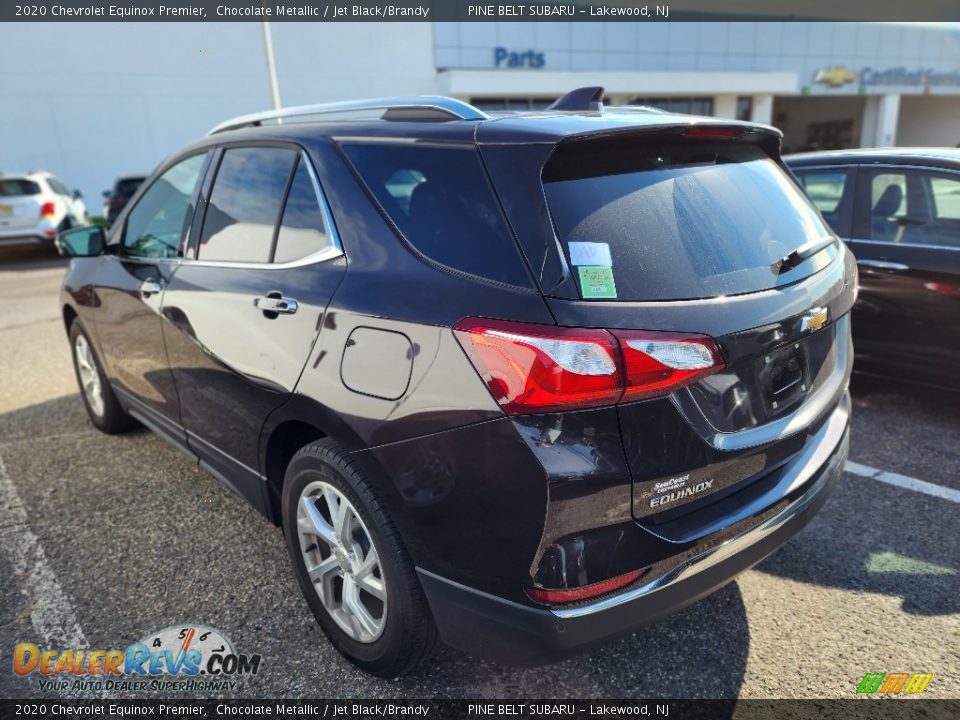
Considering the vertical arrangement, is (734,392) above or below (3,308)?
above

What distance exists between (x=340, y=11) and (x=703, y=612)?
89.0 feet

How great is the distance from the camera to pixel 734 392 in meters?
1.89

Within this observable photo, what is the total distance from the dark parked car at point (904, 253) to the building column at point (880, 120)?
1395 inches

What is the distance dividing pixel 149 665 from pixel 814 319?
8.33 feet

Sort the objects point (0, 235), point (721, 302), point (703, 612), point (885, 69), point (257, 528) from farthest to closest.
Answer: point (885, 69)
point (0, 235)
point (257, 528)
point (703, 612)
point (721, 302)

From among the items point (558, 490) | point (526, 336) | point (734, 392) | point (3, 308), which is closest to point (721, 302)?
point (734, 392)

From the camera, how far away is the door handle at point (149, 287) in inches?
126

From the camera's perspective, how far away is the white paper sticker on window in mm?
1778

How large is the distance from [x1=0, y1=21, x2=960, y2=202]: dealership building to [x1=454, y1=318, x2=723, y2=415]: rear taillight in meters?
21.2

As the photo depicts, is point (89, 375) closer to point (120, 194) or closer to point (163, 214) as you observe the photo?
point (163, 214)

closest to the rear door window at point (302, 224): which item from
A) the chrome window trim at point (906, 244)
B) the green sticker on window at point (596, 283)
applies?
the green sticker on window at point (596, 283)

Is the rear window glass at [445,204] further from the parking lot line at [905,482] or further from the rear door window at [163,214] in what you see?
the parking lot line at [905,482]

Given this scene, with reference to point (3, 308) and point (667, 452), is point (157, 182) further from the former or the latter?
point (3, 308)

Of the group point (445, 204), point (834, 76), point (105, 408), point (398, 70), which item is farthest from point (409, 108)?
point (834, 76)
